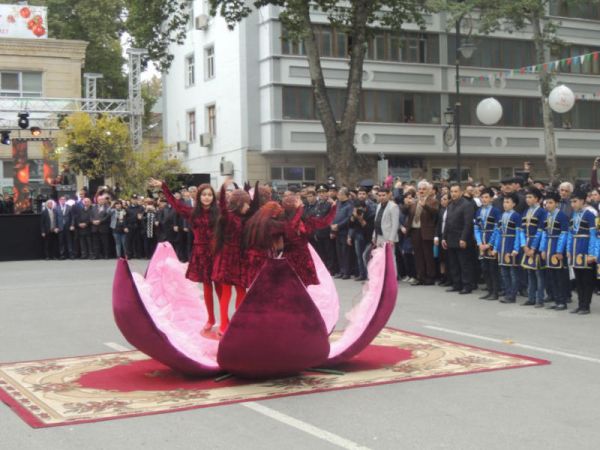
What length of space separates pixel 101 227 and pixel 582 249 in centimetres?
1672

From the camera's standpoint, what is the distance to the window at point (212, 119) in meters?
40.7

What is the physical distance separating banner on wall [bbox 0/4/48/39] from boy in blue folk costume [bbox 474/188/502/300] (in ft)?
104

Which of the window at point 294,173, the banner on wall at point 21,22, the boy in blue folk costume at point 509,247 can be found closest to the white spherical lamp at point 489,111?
the boy in blue folk costume at point 509,247

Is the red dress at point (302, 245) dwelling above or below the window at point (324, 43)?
below

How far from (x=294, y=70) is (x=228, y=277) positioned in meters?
28.9

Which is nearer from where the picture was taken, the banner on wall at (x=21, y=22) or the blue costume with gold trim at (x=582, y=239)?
the blue costume with gold trim at (x=582, y=239)

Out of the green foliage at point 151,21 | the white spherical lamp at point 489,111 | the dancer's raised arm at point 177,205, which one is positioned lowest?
the dancer's raised arm at point 177,205

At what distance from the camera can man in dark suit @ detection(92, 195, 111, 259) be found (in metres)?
26.1

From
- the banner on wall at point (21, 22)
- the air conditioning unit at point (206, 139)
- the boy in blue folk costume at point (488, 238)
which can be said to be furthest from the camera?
the banner on wall at point (21, 22)

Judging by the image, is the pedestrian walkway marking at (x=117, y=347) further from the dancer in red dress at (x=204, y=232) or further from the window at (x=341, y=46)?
the window at (x=341, y=46)

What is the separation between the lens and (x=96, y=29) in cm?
5022

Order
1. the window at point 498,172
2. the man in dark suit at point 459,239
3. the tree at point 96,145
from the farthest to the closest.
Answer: the window at point 498,172
the tree at point 96,145
the man in dark suit at point 459,239

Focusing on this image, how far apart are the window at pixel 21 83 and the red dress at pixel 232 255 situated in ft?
112

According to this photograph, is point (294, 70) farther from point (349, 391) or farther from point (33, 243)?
point (349, 391)
